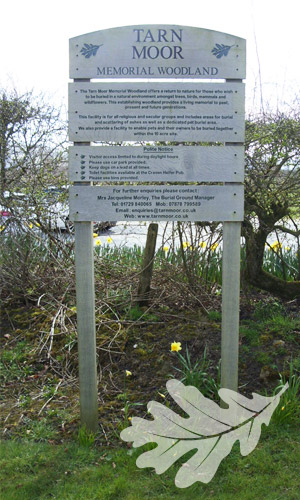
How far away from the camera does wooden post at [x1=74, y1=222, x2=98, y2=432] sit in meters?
3.17

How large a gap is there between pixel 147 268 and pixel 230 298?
6.08 ft

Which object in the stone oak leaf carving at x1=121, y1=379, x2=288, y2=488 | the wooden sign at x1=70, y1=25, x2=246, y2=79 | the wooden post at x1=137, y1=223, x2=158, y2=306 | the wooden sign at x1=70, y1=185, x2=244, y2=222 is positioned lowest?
the stone oak leaf carving at x1=121, y1=379, x2=288, y2=488

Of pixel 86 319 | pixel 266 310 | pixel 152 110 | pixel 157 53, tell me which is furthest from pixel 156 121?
pixel 266 310

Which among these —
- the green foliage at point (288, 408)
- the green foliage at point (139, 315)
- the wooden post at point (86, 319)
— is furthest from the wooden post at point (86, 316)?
the green foliage at point (139, 315)

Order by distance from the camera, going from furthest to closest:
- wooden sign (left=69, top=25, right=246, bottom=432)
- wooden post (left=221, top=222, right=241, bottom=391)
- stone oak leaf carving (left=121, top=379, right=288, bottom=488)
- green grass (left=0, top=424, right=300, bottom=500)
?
wooden post (left=221, top=222, right=241, bottom=391) < wooden sign (left=69, top=25, right=246, bottom=432) < stone oak leaf carving (left=121, top=379, right=288, bottom=488) < green grass (left=0, top=424, right=300, bottom=500)

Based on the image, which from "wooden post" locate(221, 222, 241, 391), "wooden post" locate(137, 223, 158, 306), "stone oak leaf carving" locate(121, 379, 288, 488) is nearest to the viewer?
"stone oak leaf carving" locate(121, 379, 288, 488)

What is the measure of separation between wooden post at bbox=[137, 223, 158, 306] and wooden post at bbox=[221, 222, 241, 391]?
1675 millimetres

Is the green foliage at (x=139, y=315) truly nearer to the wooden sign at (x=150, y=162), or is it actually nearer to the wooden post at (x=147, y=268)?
the wooden post at (x=147, y=268)

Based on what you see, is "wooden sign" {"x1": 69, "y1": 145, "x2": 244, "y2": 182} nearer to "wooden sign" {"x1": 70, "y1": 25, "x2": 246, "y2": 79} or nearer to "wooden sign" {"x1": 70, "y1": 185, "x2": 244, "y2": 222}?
"wooden sign" {"x1": 70, "y1": 185, "x2": 244, "y2": 222}

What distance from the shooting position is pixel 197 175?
3.12 metres

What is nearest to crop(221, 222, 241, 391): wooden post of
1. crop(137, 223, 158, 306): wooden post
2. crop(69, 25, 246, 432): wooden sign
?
crop(69, 25, 246, 432): wooden sign

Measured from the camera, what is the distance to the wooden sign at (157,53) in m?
3.06

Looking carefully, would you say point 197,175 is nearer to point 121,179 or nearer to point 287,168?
point 121,179

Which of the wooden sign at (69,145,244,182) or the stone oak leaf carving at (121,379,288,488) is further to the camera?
the wooden sign at (69,145,244,182)
